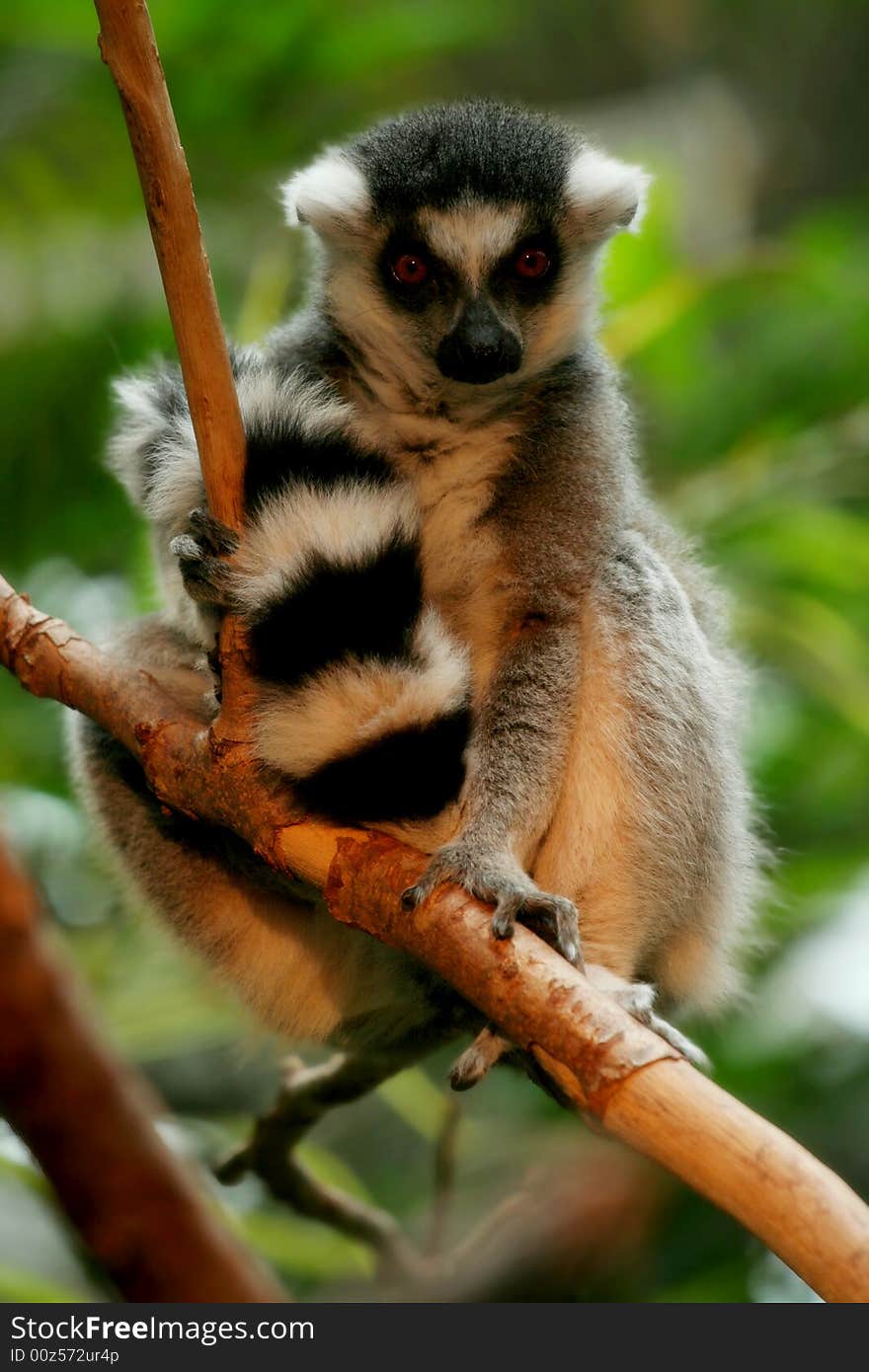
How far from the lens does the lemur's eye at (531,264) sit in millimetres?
3049

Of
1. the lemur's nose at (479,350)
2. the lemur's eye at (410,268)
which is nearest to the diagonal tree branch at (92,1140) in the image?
the lemur's nose at (479,350)

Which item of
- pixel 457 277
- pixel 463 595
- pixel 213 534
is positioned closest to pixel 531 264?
pixel 457 277

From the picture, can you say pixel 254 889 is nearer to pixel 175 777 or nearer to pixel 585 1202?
pixel 175 777

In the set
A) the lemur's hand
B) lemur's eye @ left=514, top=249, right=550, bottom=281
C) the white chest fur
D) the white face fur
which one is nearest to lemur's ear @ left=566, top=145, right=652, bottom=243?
the white face fur

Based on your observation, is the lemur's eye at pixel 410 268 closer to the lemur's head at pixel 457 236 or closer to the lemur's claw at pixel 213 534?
the lemur's head at pixel 457 236

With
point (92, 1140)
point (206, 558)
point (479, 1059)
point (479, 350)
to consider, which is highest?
point (479, 350)

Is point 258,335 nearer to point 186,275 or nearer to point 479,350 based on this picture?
point 479,350

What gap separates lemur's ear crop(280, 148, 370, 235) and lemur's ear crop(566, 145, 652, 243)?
466 millimetres

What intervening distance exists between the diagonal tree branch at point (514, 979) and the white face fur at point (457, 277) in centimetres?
94

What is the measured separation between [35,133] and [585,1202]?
3.62 metres

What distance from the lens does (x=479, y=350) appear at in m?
2.82

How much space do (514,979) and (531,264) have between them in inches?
68.7

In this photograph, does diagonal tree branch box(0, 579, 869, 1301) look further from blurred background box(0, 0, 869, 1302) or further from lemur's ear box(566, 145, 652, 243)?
lemur's ear box(566, 145, 652, 243)

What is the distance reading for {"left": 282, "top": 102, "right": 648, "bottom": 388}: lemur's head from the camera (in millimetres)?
2969
